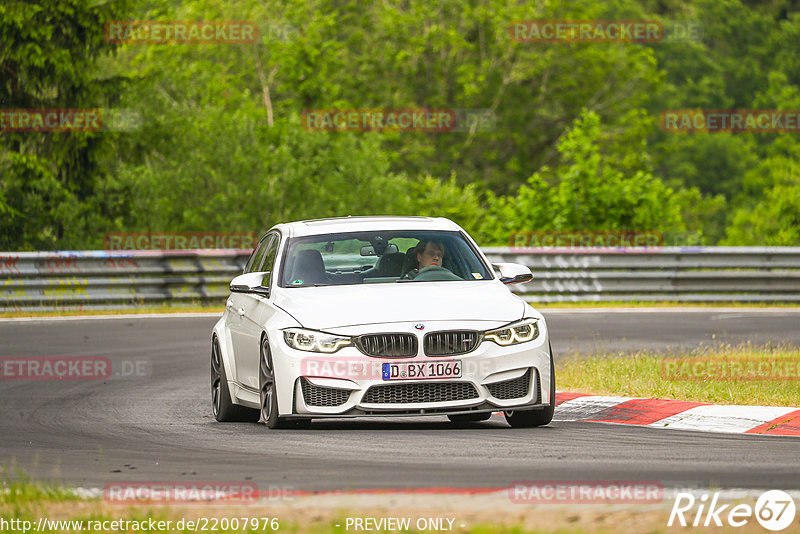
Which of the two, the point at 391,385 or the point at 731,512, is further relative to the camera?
the point at 391,385

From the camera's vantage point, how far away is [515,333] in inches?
392

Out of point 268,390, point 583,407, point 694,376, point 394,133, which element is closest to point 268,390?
point 268,390

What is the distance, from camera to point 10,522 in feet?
21.3

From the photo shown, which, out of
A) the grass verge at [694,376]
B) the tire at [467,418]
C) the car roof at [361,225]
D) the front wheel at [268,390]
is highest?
the car roof at [361,225]

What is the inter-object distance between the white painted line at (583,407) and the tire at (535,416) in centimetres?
80

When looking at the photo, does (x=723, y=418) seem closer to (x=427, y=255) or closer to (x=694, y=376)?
(x=427, y=255)

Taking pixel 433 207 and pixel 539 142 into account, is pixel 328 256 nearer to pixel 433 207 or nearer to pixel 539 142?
pixel 433 207

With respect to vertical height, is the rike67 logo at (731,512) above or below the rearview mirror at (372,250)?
below

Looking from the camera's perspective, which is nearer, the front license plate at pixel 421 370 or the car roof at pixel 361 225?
the front license plate at pixel 421 370

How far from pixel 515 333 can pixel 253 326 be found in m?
2.00

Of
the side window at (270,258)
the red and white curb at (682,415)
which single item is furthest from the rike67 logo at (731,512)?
the side window at (270,258)

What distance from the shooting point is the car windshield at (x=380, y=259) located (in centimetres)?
1093

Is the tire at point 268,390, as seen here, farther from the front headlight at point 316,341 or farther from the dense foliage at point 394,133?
the dense foliage at point 394,133

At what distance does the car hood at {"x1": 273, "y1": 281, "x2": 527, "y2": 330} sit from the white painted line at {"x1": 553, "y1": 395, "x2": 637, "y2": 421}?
1.27 metres
